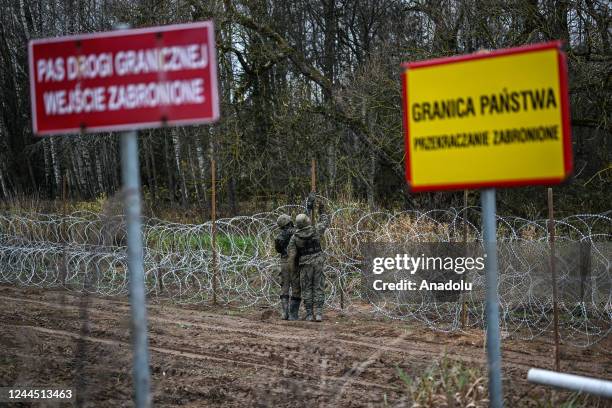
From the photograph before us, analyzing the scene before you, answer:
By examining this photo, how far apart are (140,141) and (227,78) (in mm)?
5996

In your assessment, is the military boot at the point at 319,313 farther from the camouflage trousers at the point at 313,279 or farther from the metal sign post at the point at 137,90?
the metal sign post at the point at 137,90

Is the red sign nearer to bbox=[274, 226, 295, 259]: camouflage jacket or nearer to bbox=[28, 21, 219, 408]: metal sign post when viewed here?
bbox=[28, 21, 219, 408]: metal sign post

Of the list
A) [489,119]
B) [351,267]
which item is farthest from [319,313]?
[489,119]

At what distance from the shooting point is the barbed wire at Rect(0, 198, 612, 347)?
29.8 ft

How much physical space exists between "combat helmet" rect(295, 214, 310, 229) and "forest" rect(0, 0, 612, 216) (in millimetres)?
3671

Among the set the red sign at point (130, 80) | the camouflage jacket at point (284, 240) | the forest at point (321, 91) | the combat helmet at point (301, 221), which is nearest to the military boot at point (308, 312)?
the camouflage jacket at point (284, 240)

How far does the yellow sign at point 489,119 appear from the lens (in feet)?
9.45

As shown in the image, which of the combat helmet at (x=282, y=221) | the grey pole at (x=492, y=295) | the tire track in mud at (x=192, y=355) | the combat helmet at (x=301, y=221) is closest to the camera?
the grey pole at (x=492, y=295)

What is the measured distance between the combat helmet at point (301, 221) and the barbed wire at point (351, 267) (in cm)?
90

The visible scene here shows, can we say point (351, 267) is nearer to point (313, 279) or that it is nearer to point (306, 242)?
point (313, 279)

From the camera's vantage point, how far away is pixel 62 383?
6176mm

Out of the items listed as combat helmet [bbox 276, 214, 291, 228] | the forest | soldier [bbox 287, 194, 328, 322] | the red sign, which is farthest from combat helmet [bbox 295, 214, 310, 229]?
the red sign

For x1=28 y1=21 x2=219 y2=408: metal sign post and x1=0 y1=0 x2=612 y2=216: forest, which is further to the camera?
x1=0 y1=0 x2=612 y2=216: forest

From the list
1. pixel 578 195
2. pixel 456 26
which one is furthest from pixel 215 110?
pixel 578 195
